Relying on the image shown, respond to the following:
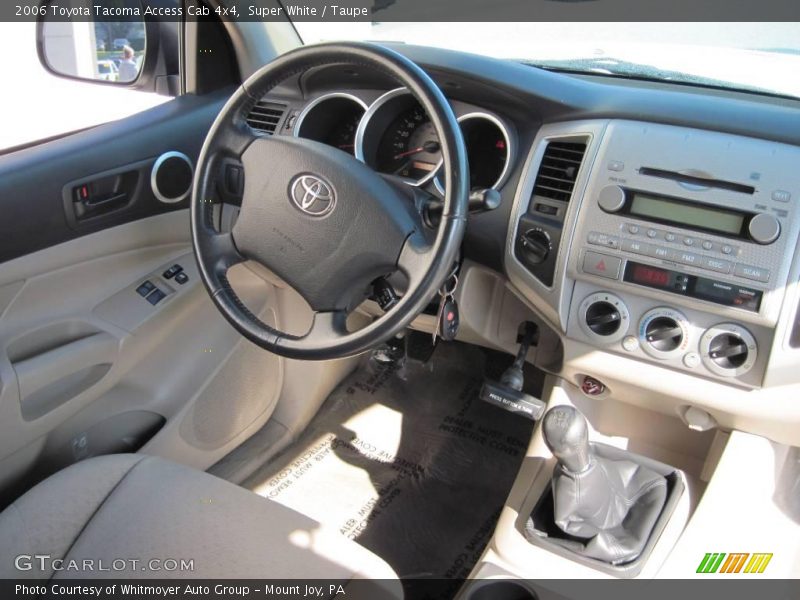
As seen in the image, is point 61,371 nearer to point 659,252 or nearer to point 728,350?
point 659,252

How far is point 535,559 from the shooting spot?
4.68 feet

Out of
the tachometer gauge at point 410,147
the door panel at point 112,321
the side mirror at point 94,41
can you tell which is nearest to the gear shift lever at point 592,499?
the tachometer gauge at point 410,147

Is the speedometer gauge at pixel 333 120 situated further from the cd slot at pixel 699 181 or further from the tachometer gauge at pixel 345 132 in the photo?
Result: the cd slot at pixel 699 181

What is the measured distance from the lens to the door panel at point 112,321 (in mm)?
1471

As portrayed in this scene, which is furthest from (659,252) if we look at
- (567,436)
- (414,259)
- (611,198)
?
(414,259)

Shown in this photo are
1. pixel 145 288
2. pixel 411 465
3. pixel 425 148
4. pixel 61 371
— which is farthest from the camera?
pixel 411 465

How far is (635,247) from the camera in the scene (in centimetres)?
135

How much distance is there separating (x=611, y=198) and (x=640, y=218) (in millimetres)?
68

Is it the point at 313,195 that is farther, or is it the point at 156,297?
the point at 156,297

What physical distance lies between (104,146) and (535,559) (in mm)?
1346

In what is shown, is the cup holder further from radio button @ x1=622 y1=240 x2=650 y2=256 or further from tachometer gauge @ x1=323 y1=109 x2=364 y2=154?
tachometer gauge @ x1=323 y1=109 x2=364 y2=154

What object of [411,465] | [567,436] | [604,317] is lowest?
[411,465]

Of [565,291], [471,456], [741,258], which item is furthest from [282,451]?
[741,258]

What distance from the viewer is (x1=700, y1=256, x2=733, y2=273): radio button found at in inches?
49.9
